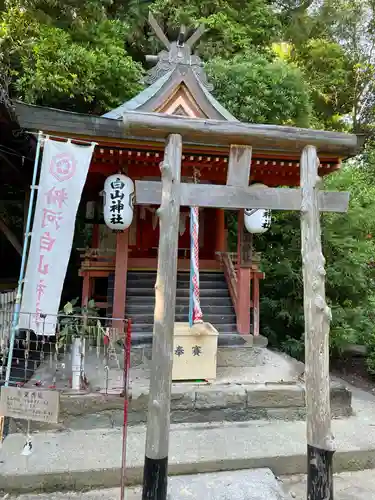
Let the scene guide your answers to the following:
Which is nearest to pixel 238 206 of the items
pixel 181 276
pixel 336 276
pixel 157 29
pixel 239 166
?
pixel 239 166

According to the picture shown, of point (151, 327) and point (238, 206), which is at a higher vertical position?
point (238, 206)

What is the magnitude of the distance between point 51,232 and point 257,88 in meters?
7.53

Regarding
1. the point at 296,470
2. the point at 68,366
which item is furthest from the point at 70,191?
the point at 296,470

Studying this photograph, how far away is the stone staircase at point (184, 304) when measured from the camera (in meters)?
7.19

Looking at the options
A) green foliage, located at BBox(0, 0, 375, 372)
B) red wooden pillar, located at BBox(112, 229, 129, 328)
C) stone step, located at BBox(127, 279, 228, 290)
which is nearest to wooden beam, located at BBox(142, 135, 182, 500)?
green foliage, located at BBox(0, 0, 375, 372)

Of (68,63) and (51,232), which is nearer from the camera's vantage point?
(51,232)

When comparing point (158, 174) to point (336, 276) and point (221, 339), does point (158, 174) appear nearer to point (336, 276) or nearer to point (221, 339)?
point (221, 339)

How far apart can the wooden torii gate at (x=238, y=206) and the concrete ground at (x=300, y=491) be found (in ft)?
2.95

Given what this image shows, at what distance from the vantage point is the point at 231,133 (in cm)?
368

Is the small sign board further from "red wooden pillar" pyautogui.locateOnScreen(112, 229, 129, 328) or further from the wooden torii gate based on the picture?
"red wooden pillar" pyautogui.locateOnScreen(112, 229, 129, 328)

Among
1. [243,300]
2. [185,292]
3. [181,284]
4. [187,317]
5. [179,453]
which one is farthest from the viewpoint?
[181,284]

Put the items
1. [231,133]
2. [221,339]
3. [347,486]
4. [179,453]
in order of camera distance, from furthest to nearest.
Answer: [221,339]
[179,453]
[347,486]
[231,133]

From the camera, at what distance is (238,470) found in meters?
4.33

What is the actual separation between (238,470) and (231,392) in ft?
3.97
